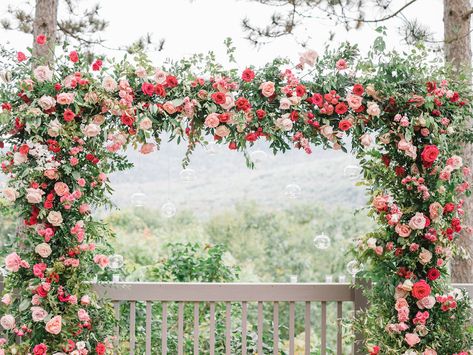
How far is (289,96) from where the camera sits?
335 cm

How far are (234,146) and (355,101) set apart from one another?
699 millimetres

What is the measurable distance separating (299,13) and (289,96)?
7.40ft

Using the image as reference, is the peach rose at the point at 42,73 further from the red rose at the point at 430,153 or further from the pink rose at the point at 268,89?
the red rose at the point at 430,153

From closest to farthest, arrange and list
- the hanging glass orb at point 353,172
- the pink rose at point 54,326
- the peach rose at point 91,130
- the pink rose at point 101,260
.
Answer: the pink rose at point 54,326
the peach rose at point 91,130
the pink rose at point 101,260
the hanging glass orb at point 353,172

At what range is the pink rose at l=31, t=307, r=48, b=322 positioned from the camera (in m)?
3.20

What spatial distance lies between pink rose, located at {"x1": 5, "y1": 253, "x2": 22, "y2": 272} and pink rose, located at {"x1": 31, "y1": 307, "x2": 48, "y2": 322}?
23 centimetres

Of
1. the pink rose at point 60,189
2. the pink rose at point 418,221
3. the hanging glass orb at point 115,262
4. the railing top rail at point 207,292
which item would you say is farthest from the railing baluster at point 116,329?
the pink rose at point 418,221

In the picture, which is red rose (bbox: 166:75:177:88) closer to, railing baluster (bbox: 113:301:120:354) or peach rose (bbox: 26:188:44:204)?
peach rose (bbox: 26:188:44:204)

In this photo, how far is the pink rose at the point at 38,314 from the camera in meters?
3.20

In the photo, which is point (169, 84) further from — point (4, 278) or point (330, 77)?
point (4, 278)

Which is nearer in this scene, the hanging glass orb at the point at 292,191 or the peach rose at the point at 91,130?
the peach rose at the point at 91,130

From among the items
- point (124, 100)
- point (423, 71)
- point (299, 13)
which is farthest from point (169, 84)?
point (299, 13)

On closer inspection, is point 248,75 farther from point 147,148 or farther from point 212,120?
point 147,148

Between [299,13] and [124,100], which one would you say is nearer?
[124,100]
